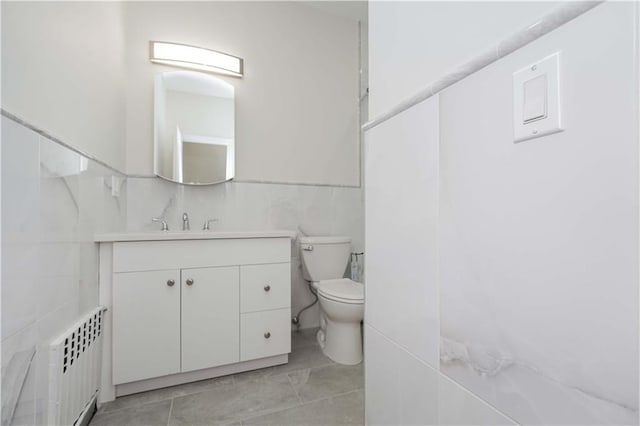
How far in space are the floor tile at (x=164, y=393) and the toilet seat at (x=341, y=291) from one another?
71 cm

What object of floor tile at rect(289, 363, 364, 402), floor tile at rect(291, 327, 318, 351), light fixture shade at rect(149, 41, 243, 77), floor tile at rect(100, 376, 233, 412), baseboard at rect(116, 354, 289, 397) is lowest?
floor tile at rect(291, 327, 318, 351)

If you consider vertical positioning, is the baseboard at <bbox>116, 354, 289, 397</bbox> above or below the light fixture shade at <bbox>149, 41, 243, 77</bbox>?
below

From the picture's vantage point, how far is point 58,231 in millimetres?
1004

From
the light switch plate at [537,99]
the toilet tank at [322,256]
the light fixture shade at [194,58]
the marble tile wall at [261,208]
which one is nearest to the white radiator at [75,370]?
the marble tile wall at [261,208]

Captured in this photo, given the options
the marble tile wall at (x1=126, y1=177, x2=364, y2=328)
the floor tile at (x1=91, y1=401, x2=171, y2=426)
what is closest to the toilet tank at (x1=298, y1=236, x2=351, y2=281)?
the marble tile wall at (x1=126, y1=177, x2=364, y2=328)

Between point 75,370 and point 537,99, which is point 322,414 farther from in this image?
point 537,99

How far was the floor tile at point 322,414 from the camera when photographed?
1281 mm

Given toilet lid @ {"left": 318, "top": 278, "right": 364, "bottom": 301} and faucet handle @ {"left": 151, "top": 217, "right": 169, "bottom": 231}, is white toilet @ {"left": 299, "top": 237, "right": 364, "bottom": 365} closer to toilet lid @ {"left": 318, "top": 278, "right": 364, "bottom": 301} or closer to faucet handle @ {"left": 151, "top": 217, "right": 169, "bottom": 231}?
toilet lid @ {"left": 318, "top": 278, "right": 364, "bottom": 301}

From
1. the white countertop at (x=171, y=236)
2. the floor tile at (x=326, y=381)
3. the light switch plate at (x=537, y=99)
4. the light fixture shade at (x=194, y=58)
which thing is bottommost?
the floor tile at (x=326, y=381)

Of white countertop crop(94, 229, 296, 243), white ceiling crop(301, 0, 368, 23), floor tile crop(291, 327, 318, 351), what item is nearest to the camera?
white countertop crop(94, 229, 296, 243)

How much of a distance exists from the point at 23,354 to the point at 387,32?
130 cm

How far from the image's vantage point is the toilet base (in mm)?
1803

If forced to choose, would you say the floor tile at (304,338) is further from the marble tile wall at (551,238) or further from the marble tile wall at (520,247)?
the marble tile wall at (551,238)

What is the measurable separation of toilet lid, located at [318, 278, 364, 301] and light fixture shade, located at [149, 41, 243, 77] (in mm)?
1646
